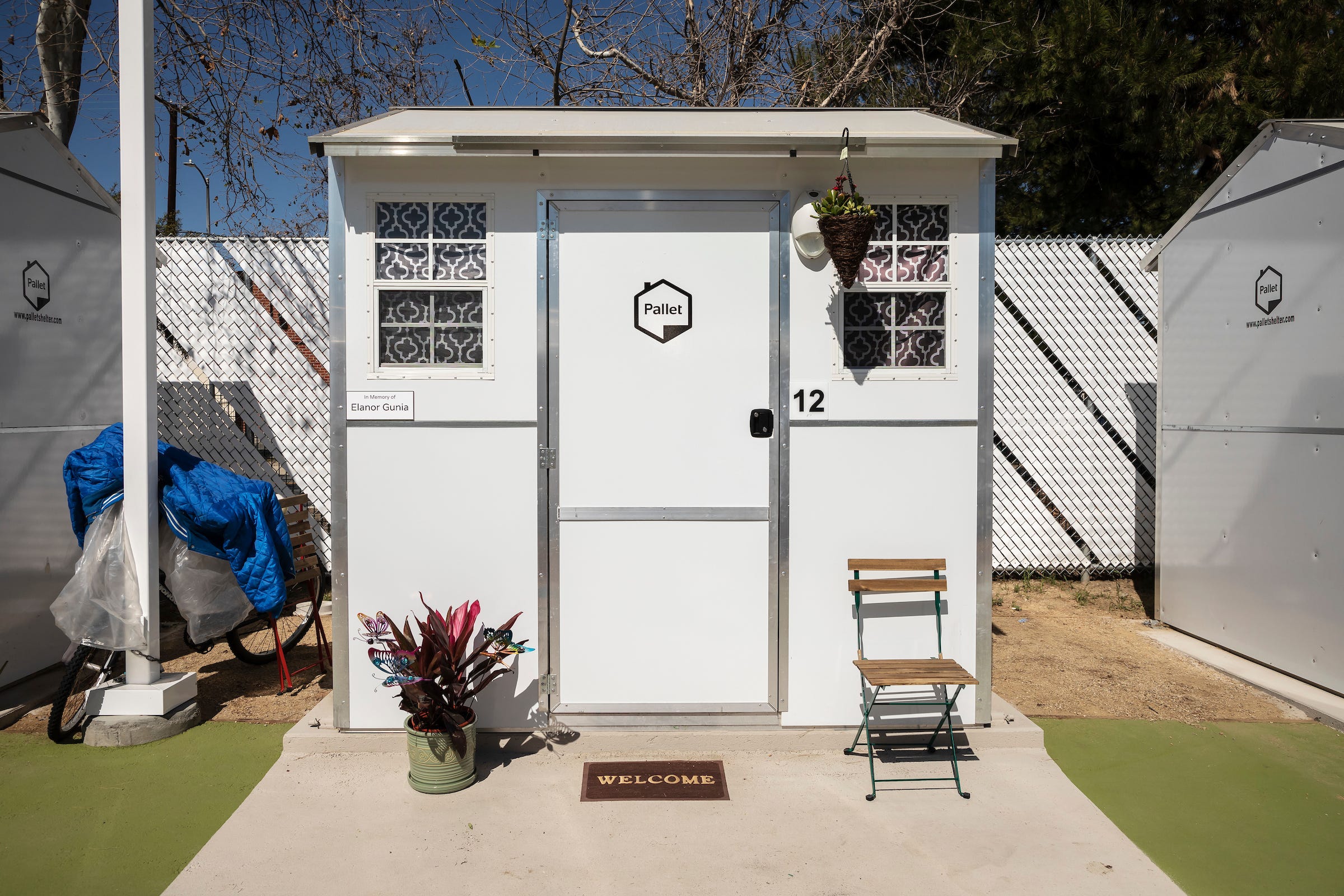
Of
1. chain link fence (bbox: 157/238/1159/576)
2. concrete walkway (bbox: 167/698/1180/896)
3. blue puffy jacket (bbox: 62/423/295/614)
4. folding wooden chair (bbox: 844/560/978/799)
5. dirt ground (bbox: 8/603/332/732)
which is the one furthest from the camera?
chain link fence (bbox: 157/238/1159/576)

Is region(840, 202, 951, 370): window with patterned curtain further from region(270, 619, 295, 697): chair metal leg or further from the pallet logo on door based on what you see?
region(270, 619, 295, 697): chair metal leg

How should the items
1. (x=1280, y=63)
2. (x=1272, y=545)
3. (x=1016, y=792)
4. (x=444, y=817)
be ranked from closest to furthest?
(x=444, y=817) → (x=1016, y=792) → (x=1272, y=545) → (x=1280, y=63)

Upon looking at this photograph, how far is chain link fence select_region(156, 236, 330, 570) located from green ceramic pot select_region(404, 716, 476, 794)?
3.32 metres

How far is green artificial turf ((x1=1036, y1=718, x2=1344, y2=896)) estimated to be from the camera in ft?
9.09

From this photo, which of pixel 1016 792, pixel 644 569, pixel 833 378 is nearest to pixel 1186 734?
pixel 1016 792

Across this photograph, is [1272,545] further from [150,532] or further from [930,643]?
[150,532]

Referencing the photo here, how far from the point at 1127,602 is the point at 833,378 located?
13.3 ft

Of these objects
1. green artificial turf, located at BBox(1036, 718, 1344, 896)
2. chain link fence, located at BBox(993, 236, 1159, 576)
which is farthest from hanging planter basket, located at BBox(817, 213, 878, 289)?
chain link fence, located at BBox(993, 236, 1159, 576)

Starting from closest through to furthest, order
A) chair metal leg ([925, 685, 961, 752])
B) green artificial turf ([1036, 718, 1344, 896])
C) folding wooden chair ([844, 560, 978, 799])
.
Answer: green artificial turf ([1036, 718, 1344, 896]) < folding wooden chair ([844, 560, 978, 799]) < chair metal leg ([925, 685, 961, 752])

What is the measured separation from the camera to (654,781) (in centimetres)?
332

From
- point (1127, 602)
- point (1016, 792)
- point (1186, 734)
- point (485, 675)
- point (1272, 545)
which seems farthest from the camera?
point (1127, 602)

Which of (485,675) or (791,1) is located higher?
(791,1)

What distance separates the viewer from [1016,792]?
3260 mm

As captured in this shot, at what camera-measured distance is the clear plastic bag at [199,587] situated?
12.7 feet
